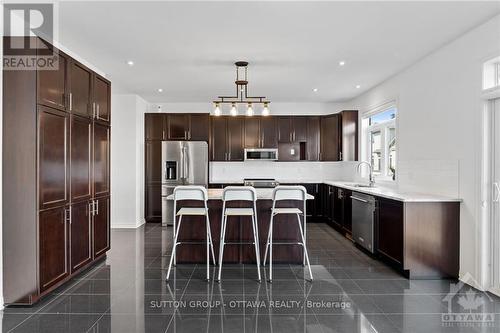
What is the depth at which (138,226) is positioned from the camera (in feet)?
21.1

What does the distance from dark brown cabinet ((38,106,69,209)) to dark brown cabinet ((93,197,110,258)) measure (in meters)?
0.73

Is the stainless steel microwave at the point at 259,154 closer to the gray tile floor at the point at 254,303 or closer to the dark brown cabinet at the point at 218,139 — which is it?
the dark brown cabinet at the point at 218,139

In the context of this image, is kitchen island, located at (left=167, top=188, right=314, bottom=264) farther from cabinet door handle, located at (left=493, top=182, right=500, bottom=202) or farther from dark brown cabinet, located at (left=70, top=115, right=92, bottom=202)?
cabinet door handle, located at (left=493, top=182, right=500, bottom=202)

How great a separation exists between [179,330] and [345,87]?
4.92 metres

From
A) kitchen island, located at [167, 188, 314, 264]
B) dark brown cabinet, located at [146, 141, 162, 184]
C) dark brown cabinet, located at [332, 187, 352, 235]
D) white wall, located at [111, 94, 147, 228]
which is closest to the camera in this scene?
kitchen island, located at [167, 188, 314, 264]

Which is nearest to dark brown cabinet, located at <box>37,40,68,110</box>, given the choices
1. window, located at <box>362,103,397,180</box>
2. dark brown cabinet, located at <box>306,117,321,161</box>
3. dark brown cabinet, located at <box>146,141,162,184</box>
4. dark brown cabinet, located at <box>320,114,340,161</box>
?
dark brown cabinet, located at <box>146,141,162,184</box>

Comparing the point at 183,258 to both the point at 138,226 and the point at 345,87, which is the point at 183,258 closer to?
the point at 138,226

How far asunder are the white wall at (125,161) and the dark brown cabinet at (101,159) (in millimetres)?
2090

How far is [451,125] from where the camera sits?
3621mm

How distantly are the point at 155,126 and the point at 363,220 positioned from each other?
15.2 ft

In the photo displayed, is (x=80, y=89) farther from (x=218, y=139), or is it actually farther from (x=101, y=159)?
(x=218, y=139)

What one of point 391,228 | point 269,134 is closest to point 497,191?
point 391,228

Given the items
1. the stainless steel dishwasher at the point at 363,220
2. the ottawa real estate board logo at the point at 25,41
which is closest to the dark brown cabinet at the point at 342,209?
the stainless steel dishwasher at the point at 363,220

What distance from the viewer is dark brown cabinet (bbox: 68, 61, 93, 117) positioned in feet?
11.0
